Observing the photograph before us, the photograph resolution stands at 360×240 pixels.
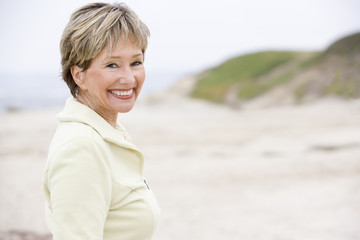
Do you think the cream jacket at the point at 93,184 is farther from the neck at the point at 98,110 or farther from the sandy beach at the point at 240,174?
the sandy beach at the point at 240,174

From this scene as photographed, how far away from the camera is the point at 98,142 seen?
1.77 meters

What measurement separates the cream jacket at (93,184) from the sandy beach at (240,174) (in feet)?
15.9

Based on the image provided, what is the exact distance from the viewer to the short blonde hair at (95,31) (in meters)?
1.85

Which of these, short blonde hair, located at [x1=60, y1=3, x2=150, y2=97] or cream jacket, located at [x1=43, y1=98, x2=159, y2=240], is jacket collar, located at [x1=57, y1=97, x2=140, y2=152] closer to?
cream jacket, located at [x1=43, y1=98, x2=159, y2=240]

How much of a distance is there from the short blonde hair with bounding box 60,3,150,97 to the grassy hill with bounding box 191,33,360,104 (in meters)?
13.9

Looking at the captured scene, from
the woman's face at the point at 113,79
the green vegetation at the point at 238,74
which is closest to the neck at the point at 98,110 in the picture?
the woman's face at the point at 113,79

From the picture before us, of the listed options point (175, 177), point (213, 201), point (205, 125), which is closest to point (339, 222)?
point (213, 201)

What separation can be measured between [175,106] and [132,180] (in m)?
21.8

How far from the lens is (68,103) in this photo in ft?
6.88

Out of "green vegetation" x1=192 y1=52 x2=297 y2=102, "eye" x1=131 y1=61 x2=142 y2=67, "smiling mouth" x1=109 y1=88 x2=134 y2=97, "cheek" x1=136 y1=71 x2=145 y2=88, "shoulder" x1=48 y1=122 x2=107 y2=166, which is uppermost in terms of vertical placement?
"eye" x1=131 y1=61 x2=142 y2=67

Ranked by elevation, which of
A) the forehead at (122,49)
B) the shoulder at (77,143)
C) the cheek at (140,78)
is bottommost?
the shoulder at (77,143)

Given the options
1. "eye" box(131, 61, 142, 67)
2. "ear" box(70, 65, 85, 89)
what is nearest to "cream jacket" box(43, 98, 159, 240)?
"ear" box(70, 65, 85, 89)

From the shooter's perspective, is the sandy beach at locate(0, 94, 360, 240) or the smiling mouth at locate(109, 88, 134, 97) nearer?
the smiling mouth at locate(109, 88, 134, 97)

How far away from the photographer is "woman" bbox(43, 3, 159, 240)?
1.64 metres
